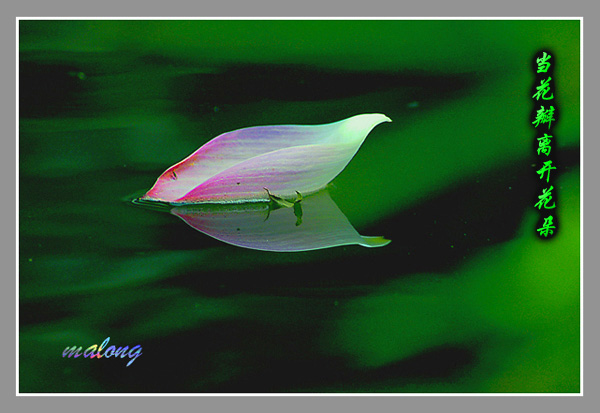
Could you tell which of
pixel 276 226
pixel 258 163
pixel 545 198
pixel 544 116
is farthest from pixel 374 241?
pixel 544 116

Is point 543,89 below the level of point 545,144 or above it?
above

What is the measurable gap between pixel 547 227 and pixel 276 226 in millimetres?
817

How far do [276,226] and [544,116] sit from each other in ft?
2.89

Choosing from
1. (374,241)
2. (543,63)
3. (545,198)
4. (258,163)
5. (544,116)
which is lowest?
(374,241)

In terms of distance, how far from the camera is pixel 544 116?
1.53 m

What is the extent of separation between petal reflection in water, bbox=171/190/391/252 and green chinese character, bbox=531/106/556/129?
584mm

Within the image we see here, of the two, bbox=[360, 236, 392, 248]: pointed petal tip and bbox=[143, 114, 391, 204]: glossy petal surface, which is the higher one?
bbox=[143, 114, 391, 204]: glossy petal surface

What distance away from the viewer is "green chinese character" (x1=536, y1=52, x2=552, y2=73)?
59.8 inches

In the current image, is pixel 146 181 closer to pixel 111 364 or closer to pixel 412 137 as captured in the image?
pixel 111 364

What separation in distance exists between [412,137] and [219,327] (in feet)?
2.70

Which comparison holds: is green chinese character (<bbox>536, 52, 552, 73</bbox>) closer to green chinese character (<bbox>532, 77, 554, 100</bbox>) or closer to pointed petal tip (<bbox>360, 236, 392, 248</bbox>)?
green chinese character (<bbox>532, 77, 554, 100</bbox>)

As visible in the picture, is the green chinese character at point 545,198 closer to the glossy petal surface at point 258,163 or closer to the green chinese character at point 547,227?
the green chinese character at point 547,227

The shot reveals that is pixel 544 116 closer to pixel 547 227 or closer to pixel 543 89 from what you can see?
pixel 543 89

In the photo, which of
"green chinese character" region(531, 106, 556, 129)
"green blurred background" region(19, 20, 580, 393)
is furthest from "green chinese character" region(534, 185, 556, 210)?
"green chinese character" region(531, 106, 556, 129)
